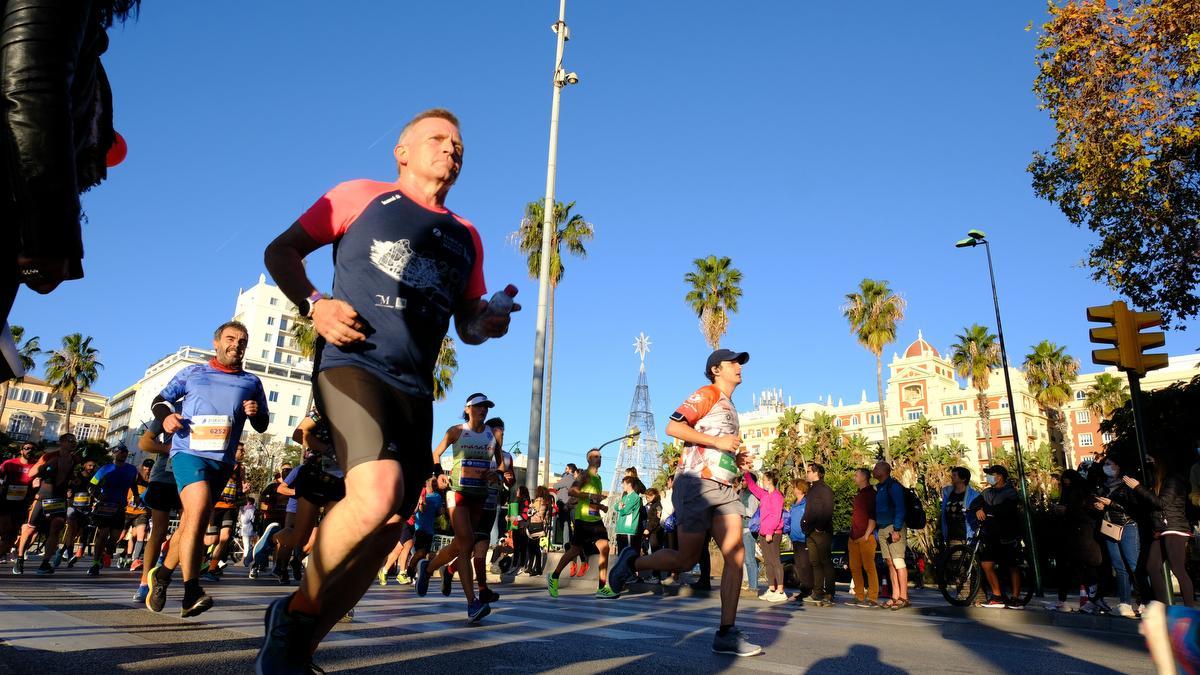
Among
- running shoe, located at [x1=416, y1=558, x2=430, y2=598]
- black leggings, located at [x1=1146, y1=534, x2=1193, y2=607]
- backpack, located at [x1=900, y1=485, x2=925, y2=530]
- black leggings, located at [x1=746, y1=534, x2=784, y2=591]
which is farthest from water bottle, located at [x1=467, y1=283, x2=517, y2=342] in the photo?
black leggings, located at [x1=746, y1=534, x2=784, y2=591]

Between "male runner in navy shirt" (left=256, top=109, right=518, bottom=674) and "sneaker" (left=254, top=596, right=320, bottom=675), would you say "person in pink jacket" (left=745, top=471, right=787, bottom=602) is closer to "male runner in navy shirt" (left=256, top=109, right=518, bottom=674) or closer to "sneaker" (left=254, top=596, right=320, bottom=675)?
"male runner in navy shirt" (left=256, top=109, right=518, bottom=674)

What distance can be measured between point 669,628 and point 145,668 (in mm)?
3944

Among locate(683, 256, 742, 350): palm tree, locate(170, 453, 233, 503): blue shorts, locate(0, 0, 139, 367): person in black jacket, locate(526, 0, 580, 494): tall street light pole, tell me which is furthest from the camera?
locate(683, 256, 742, 350): palm tree

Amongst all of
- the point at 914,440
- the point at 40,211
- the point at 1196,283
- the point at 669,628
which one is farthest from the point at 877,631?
the point at 914,440

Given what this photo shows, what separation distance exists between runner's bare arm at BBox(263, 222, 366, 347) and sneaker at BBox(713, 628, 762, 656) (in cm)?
317

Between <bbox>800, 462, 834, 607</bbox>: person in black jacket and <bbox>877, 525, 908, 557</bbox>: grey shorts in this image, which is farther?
<bbox>800, 462, 834, 607</bbox>: person in black jacket

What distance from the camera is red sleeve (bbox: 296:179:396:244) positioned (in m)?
2.72

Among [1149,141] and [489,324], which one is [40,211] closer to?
[489,324]

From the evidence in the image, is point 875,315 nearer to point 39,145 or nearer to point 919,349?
point 39,145

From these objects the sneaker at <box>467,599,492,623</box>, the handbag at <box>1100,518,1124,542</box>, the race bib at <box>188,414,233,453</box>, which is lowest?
the sneaker at <box>467,599,492,623</box>

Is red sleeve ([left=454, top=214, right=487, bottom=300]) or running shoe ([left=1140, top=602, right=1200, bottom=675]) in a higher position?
red sleeve ([left=454, top=214, right=487, bottom=300])

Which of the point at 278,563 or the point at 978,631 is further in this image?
the point at 278,563

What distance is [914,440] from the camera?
5075 centimetres

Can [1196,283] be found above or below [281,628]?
above
